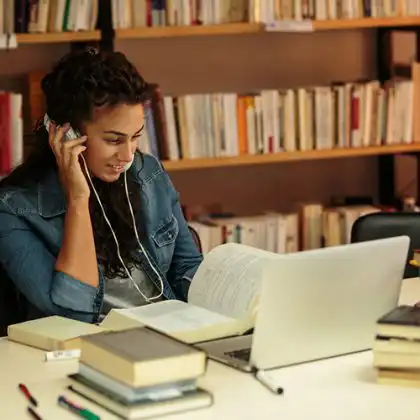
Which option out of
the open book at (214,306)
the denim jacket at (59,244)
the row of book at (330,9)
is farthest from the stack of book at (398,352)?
the row of book at (330,9)

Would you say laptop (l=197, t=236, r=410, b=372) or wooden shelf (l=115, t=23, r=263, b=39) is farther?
wooden shelf (l=115, t=23, r=263, b=39)

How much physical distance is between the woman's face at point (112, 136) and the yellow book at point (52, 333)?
17.5 inches

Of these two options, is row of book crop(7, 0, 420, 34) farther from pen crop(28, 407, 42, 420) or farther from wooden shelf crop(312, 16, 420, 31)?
pen crop(28, 407, 42, 420)

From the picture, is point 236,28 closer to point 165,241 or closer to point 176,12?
point 176,12

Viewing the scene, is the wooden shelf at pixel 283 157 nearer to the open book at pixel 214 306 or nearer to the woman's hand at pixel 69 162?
the woman's hand at pixel 69 162

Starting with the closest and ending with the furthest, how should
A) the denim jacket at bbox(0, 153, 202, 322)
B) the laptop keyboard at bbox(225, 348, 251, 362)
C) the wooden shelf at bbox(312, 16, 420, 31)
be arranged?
the laptop keyboard at bbox(225, 348, 251, 362) → the denim jacket at bbox(0, 153, 202, 322) → the wooden shelf at bbox(312, 16, 420, 31)

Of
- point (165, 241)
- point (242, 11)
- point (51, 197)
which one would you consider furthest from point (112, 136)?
point (242, 11)

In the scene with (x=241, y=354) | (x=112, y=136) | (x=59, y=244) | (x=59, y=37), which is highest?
(x=59, y=37)

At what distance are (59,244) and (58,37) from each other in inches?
45.3

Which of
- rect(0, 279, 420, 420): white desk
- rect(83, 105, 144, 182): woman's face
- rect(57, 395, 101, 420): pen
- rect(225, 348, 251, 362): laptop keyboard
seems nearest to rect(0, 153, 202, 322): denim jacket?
rect(83, 105, 144, 182): woman's face

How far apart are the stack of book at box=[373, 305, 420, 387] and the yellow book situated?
0.55 meters

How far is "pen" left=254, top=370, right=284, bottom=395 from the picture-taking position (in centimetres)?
171

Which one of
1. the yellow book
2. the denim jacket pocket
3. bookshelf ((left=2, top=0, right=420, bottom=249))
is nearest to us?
the yellow book

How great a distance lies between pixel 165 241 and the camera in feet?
8.42
